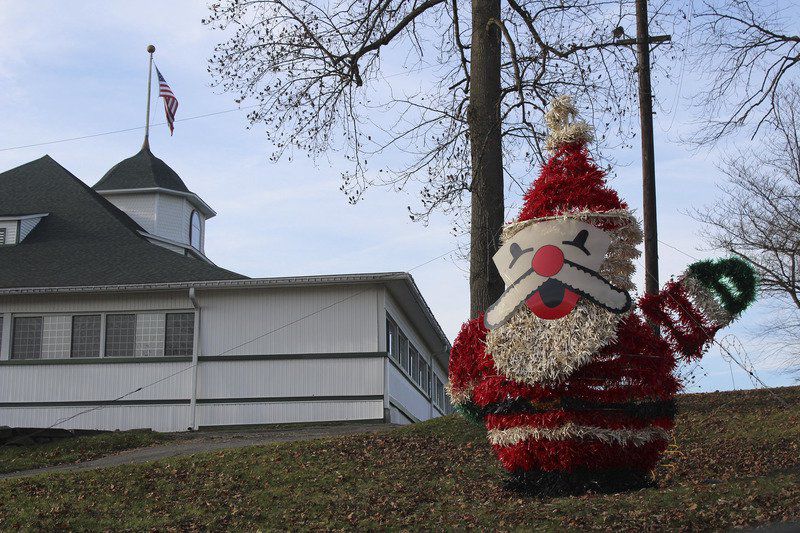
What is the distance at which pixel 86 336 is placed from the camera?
814 inches

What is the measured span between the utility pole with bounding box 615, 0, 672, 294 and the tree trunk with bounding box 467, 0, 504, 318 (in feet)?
8.31

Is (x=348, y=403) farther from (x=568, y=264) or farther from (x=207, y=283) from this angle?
(x=568, y=264)

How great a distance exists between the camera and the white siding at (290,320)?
19.9 m

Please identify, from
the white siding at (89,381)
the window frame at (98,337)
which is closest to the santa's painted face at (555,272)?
the white siding at (89,381)

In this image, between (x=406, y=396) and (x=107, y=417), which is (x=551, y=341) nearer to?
(x=107, y=417)

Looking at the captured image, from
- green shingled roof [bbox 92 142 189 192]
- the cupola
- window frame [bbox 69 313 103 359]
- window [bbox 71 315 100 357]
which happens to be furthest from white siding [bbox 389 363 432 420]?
green shingled roof [bbox 92 142 189 192]

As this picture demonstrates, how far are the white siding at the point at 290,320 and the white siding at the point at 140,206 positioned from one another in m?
9.51

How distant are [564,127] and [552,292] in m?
1.94

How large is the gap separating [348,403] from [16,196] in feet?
36.4

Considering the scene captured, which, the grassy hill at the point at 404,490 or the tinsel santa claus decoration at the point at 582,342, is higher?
the tinsel santa claus decoration at the point at 582,342

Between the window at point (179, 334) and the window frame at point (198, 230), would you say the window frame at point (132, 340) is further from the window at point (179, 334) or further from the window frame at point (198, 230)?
the window frame at point (198, 230)

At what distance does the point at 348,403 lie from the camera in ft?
64.3

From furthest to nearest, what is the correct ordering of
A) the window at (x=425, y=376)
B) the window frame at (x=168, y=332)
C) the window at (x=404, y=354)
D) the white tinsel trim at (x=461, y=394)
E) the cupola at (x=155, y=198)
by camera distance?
the cupola at (x=155, y=198)
the window at (x=425, y=376)
the window at (x=404, y=354)
the window frame at (x=168, y=332)
the white tinsel trim at (x=461, y=394)

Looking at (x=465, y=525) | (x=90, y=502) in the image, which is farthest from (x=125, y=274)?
(x=465, y=525)
